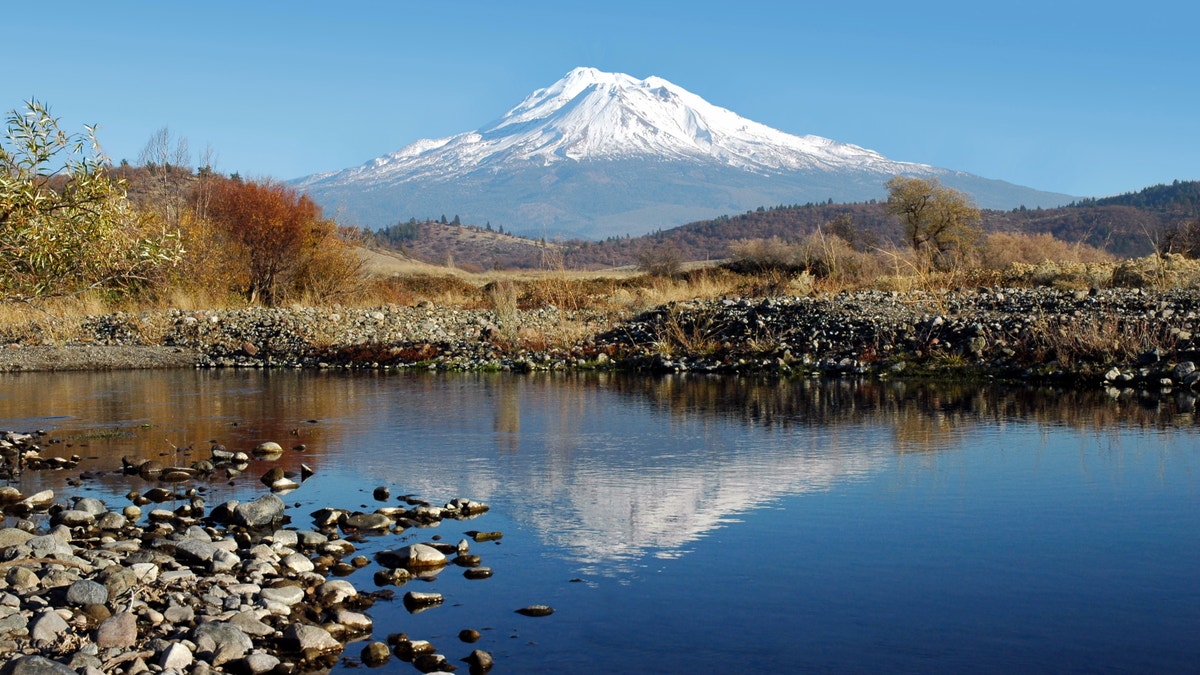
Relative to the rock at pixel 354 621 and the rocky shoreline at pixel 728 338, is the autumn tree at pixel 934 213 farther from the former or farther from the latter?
the rock at pixel 354 621

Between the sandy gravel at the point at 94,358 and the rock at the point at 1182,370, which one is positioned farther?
the sandy gravel at the point at 94,358

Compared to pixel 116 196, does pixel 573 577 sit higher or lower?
lower

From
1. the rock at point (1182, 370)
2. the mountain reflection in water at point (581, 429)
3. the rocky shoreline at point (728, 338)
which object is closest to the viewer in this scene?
the mountain reflection in water at point (581, 429)

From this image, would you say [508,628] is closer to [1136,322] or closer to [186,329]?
[1136,322]

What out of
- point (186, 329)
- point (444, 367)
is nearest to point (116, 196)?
point (444, 367)

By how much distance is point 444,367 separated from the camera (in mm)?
21594

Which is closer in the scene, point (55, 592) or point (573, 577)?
point (55, 592)

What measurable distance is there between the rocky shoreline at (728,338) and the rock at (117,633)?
14.5m

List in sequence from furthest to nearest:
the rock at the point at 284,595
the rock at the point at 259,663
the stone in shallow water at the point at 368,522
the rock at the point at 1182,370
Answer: the rock at the point at 1182,370
the stone in shallow water at the point at 368,522
the rock at the point at 284,595
the rock at the point at 259,663

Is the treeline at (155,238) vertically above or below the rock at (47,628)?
above

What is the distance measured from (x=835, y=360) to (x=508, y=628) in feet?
46.4

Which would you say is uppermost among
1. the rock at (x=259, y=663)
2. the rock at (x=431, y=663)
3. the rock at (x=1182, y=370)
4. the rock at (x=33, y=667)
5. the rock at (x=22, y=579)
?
the rock at (x=1182, y=370)

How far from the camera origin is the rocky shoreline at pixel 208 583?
5.10 metres

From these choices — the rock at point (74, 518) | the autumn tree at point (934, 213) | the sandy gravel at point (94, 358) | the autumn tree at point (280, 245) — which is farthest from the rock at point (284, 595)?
the autumn tree at point (934, 213)
